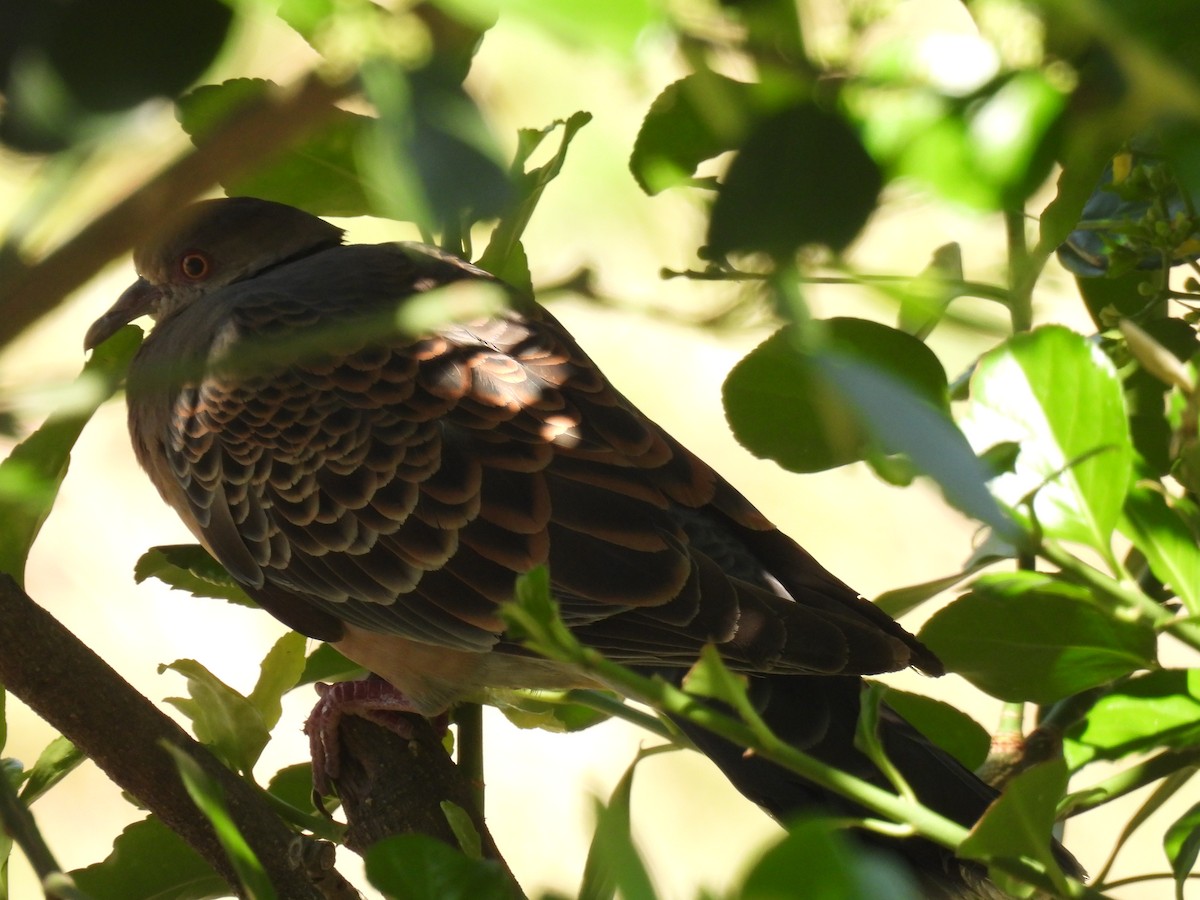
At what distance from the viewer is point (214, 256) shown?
1.94m

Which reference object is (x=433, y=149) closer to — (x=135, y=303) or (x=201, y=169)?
(x=201, y=169)

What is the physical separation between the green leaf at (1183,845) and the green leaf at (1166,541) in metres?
0.15

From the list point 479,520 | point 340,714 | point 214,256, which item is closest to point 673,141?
point 479,520

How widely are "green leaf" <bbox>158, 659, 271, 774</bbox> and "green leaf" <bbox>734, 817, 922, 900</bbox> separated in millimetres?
797

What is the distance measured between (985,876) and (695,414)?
2566 millimetres

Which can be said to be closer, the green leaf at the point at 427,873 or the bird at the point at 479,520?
the green leaf at the point at 427,873

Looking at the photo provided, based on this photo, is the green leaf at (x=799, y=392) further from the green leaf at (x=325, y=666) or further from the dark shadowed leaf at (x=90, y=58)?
the green leaf at (x=325, y=666)

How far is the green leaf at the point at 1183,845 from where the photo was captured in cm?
76

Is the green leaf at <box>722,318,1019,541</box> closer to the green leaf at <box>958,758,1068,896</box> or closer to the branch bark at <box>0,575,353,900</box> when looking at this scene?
the green leaf at <box>958,758,1068,896</box>

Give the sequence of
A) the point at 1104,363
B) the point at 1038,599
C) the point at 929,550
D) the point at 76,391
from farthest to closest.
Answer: the point at 929,550
the point at 1038,599
the point at 1104,363
the point at 76,391

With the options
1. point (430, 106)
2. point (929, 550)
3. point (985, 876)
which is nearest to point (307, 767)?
point (985, 876)

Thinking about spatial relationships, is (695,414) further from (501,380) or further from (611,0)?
(611,0)

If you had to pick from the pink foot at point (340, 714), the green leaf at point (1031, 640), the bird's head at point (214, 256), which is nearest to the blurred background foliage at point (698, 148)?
the green leaf at point (1031, 640)

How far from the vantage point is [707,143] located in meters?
0.51
